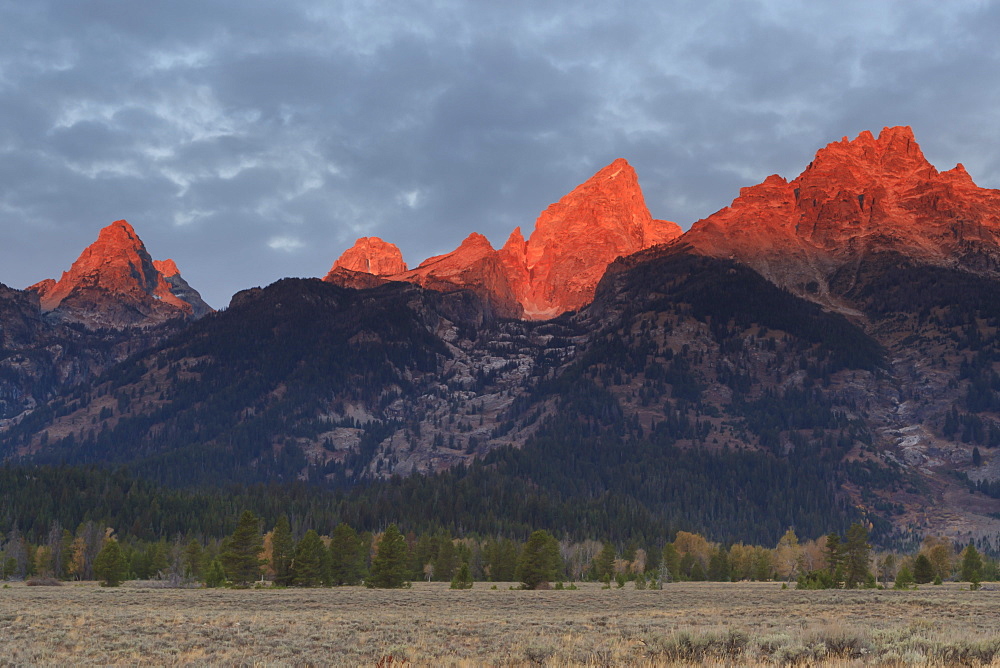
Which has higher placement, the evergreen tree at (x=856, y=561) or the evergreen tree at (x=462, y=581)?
the evergreen tree at (x=856, y=561)

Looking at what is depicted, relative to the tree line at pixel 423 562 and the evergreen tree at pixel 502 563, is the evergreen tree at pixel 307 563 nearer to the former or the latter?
the tree line at pixel 423 562

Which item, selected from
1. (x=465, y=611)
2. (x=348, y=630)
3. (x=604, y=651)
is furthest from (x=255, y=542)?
(x=604, y=651)

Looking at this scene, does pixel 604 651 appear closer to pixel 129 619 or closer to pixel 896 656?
pixel 896 656

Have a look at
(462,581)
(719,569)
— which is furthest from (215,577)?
(719,569)

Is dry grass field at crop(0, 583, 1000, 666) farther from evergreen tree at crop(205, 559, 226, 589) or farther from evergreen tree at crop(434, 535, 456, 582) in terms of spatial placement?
evergreen tree at crop(434, 535, 456, 582)

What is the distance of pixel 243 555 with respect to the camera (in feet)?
347

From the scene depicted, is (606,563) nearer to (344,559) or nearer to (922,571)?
(922,571)

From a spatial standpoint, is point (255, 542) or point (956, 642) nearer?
point (956, 642)

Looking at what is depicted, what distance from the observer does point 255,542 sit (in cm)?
10719

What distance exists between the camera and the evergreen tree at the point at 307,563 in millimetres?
103438

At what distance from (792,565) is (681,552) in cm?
2209

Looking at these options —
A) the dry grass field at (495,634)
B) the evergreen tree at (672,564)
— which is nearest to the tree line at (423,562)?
the evergreen tree at (672,564)

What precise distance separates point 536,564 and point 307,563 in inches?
1084

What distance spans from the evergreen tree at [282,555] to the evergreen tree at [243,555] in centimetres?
284
